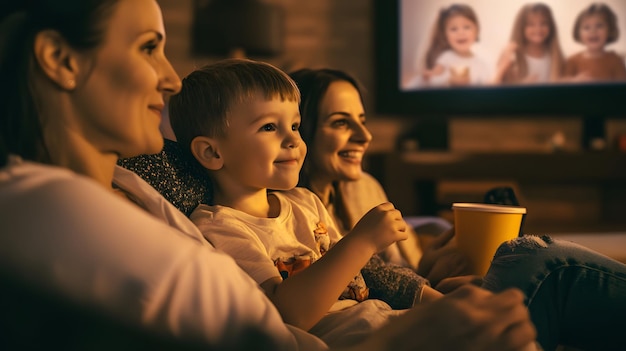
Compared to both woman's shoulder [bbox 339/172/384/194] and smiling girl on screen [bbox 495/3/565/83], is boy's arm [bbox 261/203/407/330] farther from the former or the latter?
smiling girl on screen [bbox 495/3/565/83]

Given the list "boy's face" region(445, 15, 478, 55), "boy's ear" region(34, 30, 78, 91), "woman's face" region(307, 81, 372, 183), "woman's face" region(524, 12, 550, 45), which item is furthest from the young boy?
"woman's face" region(524, 12, 550, 45)

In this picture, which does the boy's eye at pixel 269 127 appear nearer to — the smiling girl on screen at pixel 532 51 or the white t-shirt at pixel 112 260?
the white t-shirt at pixel 112 260

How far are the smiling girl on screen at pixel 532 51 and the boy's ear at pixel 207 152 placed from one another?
3101 mm

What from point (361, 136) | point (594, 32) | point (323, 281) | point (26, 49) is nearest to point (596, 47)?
point (594, 32)

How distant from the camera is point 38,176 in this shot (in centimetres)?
52

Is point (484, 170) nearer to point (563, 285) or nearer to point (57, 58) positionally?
point (563, 285)

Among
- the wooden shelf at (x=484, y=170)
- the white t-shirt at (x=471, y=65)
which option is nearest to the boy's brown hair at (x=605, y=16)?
the white t-shirt at (x=471, y=65)

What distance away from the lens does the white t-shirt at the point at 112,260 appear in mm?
490

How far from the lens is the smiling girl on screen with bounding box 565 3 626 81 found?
11.8 ft

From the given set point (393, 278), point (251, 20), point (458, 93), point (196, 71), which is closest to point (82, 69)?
point (196, 71)

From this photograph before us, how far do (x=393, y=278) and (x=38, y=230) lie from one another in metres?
0.65

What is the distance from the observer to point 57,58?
1.99ft

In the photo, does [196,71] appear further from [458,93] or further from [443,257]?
[458,93]

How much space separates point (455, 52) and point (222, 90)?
3062 mm
